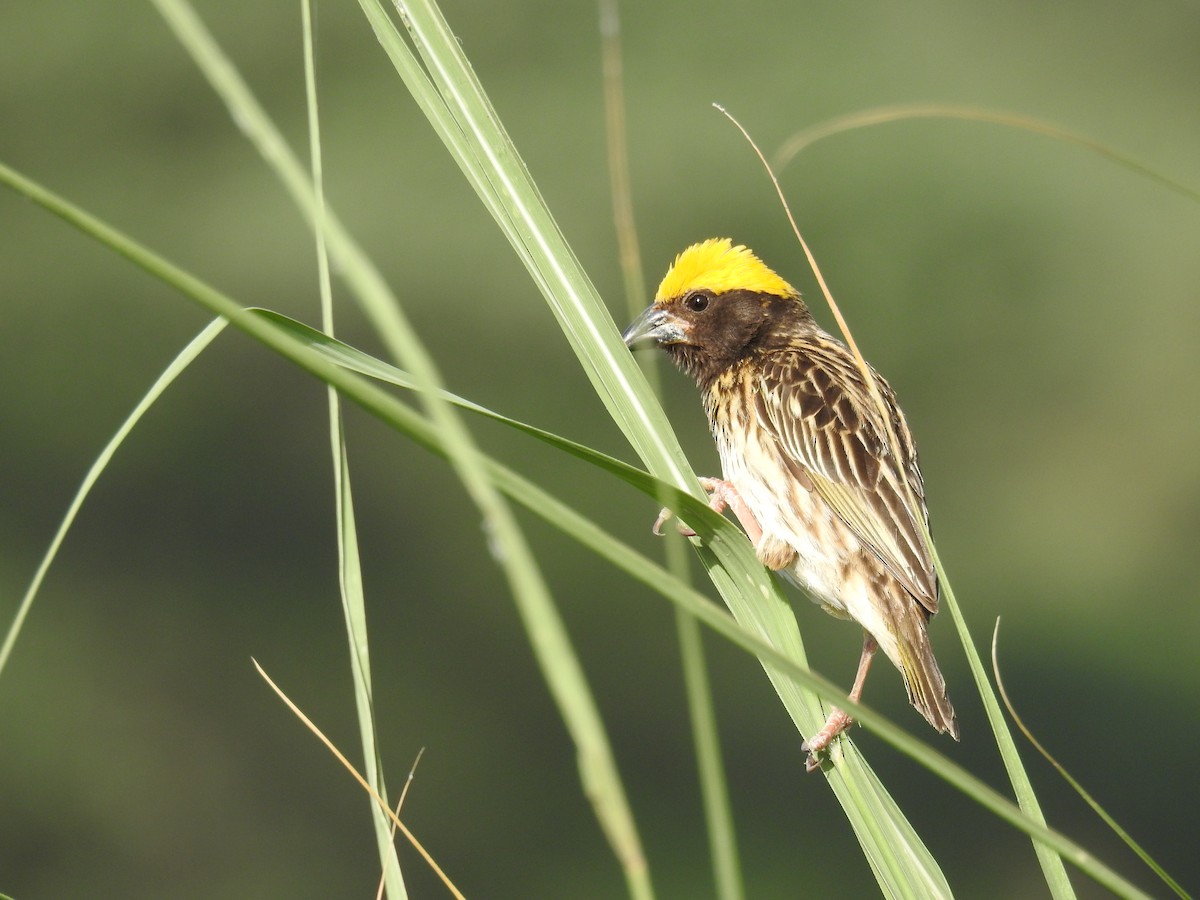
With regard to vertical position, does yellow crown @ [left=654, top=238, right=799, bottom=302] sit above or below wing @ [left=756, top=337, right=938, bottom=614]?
above

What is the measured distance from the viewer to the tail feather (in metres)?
2.71

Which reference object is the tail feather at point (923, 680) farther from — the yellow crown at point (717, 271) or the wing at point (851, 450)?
the yellow crown at point (717, 271)

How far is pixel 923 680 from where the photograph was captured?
2.75 m

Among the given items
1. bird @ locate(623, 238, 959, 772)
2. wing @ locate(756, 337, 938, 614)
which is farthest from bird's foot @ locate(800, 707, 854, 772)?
wing @ locate(756, 337, 938, 614)

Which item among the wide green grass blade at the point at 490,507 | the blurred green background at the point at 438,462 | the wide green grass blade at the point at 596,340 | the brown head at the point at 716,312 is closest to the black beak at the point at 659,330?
the brown head at the point at 716,312

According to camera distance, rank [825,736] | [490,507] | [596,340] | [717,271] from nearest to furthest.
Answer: [490,507], [596,340], [825,736], [717,271]

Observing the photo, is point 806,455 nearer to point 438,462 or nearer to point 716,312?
point 716,312

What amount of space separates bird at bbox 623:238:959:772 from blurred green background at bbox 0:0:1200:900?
21.5ft

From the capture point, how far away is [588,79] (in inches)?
Result: 463

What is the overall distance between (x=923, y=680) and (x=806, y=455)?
1.98 feet

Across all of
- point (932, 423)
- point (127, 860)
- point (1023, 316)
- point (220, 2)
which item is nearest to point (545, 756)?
point (127, 860)

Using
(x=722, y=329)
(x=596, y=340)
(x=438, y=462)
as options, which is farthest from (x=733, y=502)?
(x=438, y=462)

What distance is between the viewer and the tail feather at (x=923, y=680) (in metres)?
2.71

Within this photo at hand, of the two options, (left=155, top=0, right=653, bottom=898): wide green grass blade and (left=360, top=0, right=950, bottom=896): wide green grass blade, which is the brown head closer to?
(left=360, top=0, right=950, bottom=896): wide green grass blade
